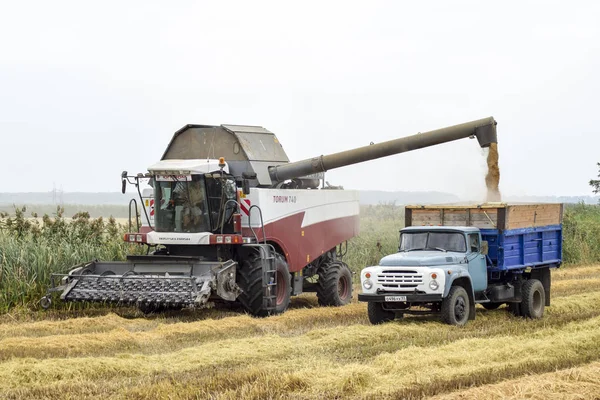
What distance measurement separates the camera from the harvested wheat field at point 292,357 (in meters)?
9.20

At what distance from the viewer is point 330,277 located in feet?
60.3

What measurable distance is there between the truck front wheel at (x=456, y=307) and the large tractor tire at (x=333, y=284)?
4035mm

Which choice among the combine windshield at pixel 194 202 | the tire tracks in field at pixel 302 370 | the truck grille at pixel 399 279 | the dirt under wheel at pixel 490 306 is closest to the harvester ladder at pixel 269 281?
the combine windshield at pixel 194 202

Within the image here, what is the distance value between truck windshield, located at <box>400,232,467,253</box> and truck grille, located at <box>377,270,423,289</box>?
4.05ft

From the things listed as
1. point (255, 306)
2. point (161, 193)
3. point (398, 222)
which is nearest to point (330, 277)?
point (255, 306)

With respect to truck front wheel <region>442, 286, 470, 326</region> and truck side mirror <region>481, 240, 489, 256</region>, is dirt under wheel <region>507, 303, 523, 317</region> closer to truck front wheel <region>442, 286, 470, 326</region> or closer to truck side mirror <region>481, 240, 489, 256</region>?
truck side mirror <region>481, 240, 489, 256</region>

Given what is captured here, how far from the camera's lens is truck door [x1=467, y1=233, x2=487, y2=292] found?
1520 centimetres

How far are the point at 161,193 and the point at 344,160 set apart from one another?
3562mm

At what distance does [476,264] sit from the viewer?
1533 cm

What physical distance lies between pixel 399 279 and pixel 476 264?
5.69ft

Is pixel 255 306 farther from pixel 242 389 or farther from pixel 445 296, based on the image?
pixel 242 389

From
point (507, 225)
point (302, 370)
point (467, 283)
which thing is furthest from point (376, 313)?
point (302, 370)

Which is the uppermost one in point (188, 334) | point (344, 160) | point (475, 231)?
point (344, 160)

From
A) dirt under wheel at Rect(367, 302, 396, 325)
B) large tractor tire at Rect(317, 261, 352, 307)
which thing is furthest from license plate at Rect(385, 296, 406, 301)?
large tractor tire at Rect(317, 261, 352, 307)
